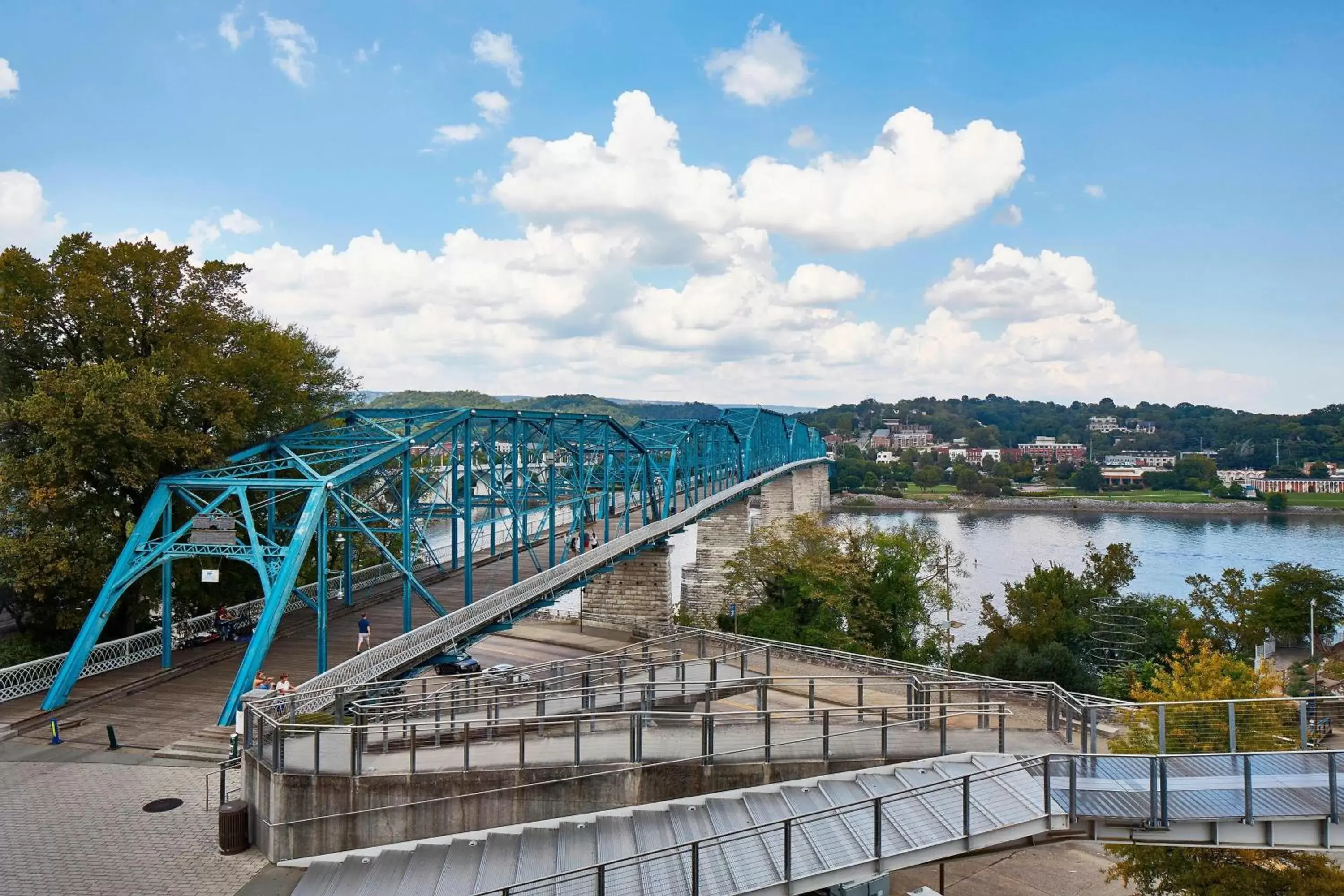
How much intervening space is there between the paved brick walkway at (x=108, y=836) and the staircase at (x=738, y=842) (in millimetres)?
1622

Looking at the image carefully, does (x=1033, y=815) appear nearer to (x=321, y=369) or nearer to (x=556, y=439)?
(x=556, y=439)

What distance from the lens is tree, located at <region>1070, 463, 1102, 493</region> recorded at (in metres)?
162

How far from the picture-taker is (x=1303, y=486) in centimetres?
15388

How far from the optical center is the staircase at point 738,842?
9969 mm

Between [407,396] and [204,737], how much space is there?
112 meters

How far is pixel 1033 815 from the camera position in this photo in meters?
10.2

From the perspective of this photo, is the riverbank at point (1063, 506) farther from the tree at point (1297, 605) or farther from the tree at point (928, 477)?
the tree at point (1297, 605)

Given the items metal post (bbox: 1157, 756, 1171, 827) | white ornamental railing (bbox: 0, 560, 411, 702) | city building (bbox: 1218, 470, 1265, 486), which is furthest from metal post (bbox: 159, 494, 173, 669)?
city building (bbox: 1218, 470, 1265, 486)

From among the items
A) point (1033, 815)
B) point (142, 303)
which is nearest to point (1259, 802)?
point (1033, 815)

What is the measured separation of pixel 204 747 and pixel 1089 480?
16941cm

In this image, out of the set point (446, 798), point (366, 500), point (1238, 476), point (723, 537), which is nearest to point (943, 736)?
point (446, 798)

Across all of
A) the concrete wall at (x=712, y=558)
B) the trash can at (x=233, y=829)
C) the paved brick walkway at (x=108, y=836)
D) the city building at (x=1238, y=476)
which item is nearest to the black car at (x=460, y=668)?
the paved brick walkway at (x=108, y=836)

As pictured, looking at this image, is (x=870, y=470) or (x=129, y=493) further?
(x=870, y=470)

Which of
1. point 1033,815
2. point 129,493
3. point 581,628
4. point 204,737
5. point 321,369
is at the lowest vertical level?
point 581,628
